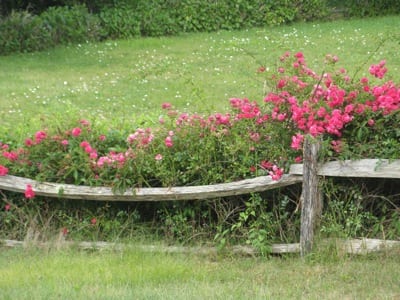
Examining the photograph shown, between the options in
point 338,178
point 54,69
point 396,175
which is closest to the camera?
point 396,175

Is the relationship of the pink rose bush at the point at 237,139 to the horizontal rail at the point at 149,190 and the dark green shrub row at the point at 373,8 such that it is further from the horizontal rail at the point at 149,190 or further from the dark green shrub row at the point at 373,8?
the dark green shrub row at the point at 373,8

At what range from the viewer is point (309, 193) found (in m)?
5.91

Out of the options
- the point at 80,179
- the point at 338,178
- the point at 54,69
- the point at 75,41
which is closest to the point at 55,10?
the point at 75,41

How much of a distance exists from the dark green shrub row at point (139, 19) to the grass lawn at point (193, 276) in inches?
453

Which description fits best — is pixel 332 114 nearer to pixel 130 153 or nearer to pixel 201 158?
pixel 201 158

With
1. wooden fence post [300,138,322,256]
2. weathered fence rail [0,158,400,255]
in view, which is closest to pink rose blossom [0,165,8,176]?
weathered fence rail [0,158,400,255]

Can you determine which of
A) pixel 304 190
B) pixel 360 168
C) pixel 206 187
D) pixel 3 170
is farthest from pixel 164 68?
pixel 360 168

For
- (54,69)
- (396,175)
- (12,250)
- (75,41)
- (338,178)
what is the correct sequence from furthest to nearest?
(75,41) < (54,69) < (12,250) < (338,178) < (396,175)

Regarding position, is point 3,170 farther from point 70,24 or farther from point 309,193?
point 70,24

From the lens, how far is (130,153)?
21.8 ft

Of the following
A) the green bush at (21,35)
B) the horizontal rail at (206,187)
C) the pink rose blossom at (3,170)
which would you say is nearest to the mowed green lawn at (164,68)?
the green bush at (21,35)

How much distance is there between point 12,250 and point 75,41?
38.6 feet

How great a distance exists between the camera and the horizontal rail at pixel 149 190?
20.3 ft

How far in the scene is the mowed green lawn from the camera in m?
11.8
